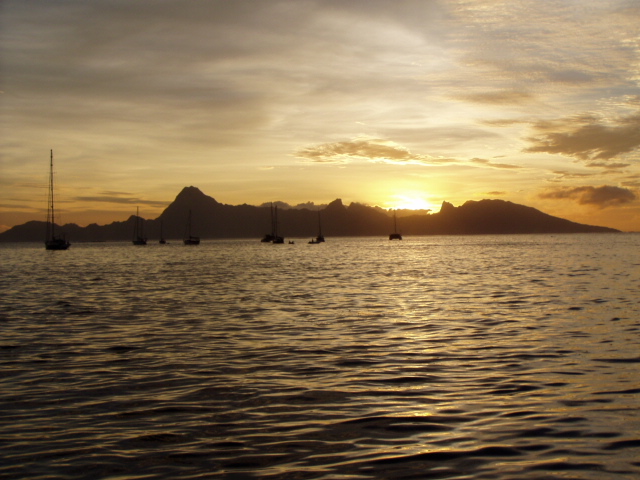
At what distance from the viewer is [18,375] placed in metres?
16.1

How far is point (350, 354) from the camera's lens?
18.5 metres

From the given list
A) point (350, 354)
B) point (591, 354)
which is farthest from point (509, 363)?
point (350, 354)

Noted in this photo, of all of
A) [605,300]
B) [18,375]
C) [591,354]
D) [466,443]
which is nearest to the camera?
[466,443]

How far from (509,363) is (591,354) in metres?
2.98

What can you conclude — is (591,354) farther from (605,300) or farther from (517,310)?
(605,300)

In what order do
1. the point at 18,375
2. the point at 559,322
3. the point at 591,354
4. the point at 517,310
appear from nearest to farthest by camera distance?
the point at 18,375 → the point at 591,354 → the point at 559,322 → the point at 517,310

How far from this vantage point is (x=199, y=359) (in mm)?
17938

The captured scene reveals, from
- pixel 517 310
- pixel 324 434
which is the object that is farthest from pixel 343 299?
pixel 324 434

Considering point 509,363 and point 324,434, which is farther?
point 509,363

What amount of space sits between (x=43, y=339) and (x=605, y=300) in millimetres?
27688

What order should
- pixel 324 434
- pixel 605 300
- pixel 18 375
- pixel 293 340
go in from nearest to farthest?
1. pixel 324 434
2. pixel 18 375
3. pixel 293 340
4. pixel 605 300

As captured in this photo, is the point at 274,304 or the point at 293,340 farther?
the point at 274,304

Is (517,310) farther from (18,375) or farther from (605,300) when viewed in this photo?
(18,375)

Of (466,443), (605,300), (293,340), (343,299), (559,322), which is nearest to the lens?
(466,443)
